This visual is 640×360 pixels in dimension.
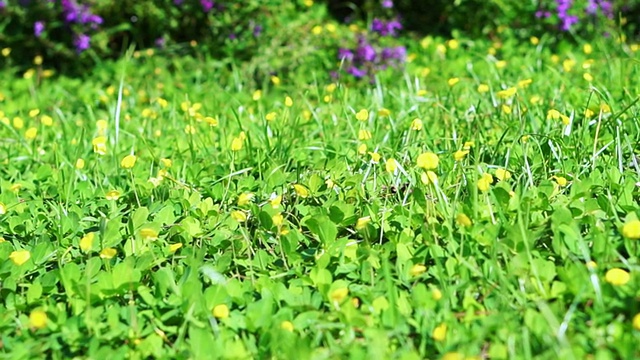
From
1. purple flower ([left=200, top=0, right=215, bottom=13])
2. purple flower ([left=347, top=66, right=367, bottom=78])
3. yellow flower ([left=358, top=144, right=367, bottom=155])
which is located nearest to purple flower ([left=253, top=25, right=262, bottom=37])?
purple flower ([left=200, top=0, right=215, bottom=13])

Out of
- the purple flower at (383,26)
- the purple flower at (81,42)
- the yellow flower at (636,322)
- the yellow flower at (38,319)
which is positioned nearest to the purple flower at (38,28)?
the purple flower at (81,42)

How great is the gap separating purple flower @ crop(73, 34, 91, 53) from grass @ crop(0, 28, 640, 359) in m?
2.20

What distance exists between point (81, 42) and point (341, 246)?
3741 mm

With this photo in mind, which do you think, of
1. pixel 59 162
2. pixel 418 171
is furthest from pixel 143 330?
→ pixel 59 162

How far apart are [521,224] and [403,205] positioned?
43 cm

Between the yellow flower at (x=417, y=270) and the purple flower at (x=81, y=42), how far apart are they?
155 inches

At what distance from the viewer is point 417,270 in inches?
67.4

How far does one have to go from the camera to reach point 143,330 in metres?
1.67

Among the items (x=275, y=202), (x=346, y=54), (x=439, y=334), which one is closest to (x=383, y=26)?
(x=346, y=54)

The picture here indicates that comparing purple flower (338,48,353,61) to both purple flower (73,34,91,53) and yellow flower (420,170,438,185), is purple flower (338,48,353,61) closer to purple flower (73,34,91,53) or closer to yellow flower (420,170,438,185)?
purple flower (73,34,91,53)

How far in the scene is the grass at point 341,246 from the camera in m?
1.56

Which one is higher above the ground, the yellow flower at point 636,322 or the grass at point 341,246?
the yellow flower at point 636,322

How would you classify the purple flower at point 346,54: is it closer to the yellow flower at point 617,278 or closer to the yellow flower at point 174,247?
the yellow flower at point 174,247

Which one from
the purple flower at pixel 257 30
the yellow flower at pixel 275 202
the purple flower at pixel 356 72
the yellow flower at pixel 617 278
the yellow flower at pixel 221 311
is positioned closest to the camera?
the yellow flower at pixel 617 278
